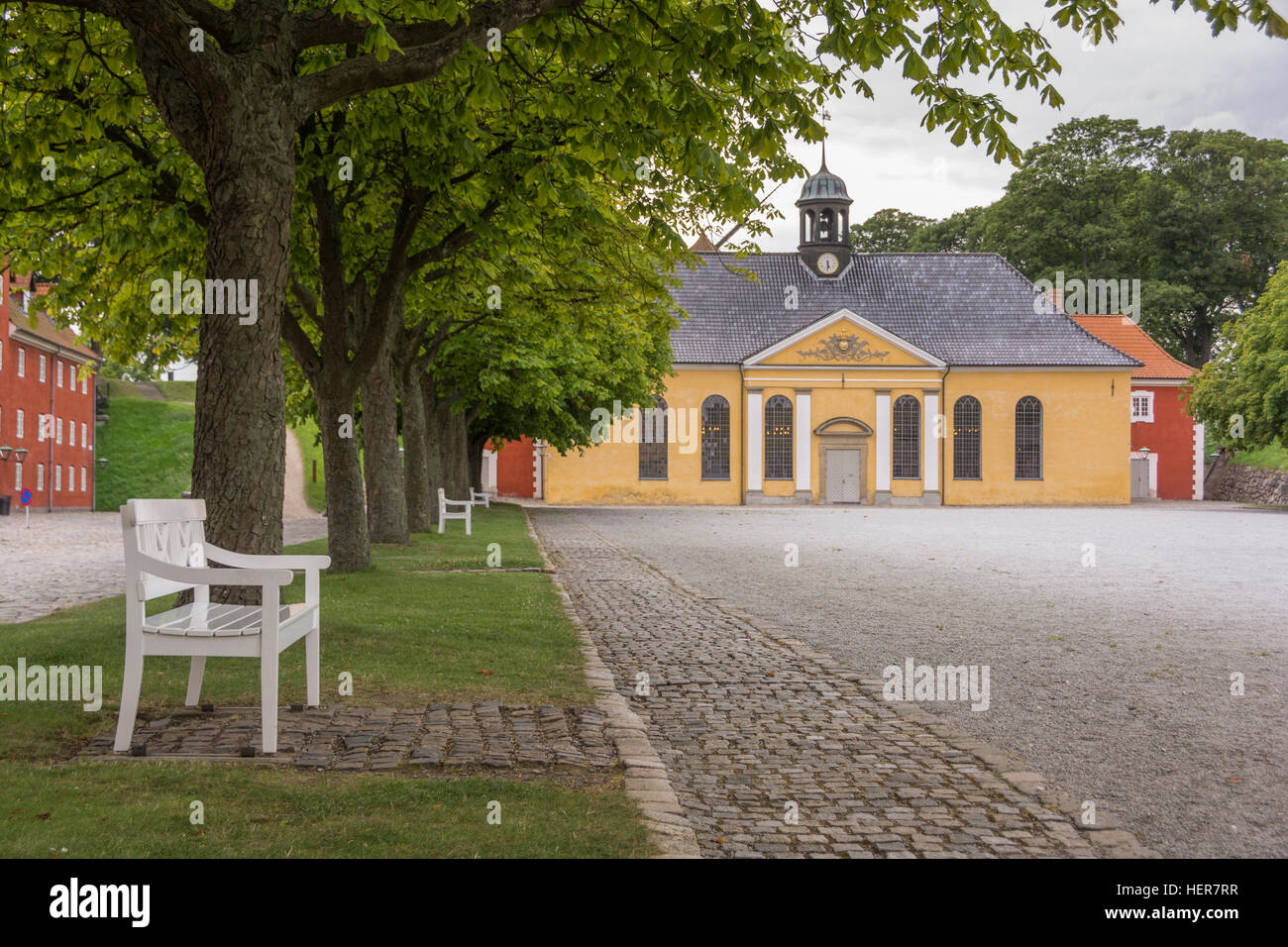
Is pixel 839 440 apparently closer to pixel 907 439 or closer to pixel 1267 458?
pixel 907 439

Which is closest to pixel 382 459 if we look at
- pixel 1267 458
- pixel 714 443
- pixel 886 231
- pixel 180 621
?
pixel 180 621

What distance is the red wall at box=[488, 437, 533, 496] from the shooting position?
212ft

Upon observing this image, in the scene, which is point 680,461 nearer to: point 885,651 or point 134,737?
point 885,651

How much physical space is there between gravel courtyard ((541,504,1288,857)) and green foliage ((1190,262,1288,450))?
22692mm

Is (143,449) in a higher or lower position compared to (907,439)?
lower

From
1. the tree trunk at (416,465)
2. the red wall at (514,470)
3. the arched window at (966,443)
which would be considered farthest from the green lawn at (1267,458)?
the tree trunk at (416,465)

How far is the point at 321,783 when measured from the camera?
17.3ft

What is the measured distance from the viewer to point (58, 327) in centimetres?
1767

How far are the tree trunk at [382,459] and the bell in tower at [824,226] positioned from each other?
44.7 metres

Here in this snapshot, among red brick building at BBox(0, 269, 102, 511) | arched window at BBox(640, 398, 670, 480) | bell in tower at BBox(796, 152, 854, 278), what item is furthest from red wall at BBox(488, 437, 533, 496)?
red brick building at BBox(0, 269, 102, 511)

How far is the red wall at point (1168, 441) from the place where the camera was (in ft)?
208

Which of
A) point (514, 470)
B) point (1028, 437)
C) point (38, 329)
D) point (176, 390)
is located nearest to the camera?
point (38, 329)

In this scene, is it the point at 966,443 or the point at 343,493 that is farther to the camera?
the point at 966,443

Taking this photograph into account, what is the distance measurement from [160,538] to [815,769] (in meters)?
3.80
